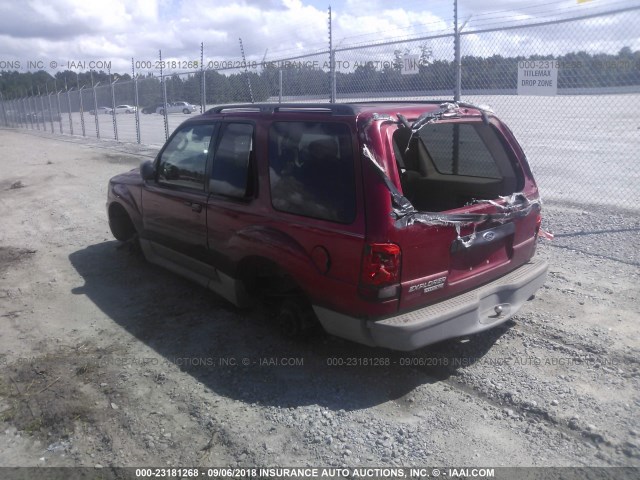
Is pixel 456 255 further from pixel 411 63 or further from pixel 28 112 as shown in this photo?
pixel 28 112

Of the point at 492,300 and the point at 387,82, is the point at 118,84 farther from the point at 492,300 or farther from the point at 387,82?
the point at 492,300

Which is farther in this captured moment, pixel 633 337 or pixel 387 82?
pixel 387 82

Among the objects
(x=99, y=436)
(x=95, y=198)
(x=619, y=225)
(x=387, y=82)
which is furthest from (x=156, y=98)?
(x=99, y=436)

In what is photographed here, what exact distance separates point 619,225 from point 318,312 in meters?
4.87

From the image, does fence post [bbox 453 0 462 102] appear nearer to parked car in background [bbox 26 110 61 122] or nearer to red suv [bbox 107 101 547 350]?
red suv [bbox 107 101 547 350]

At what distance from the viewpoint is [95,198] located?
33.9 ft

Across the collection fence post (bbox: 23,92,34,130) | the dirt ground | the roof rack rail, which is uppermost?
fence post (bbox: 23,92,34,130)

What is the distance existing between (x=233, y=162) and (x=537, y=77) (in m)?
4.59

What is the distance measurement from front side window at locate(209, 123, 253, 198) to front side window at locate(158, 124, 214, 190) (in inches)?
8.7

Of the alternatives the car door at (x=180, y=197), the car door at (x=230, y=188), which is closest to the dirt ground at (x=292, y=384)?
the car door at (x=180, y=197)

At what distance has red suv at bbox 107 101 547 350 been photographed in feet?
11.2

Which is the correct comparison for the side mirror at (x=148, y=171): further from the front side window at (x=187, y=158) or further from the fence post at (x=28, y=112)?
the fence post at (x=28, y=112)

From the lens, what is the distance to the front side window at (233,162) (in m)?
4.29

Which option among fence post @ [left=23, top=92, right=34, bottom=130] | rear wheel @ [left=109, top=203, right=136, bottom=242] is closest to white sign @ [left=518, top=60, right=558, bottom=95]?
rear wheel @ [left=109, top=203, right=136, bottom=242]
